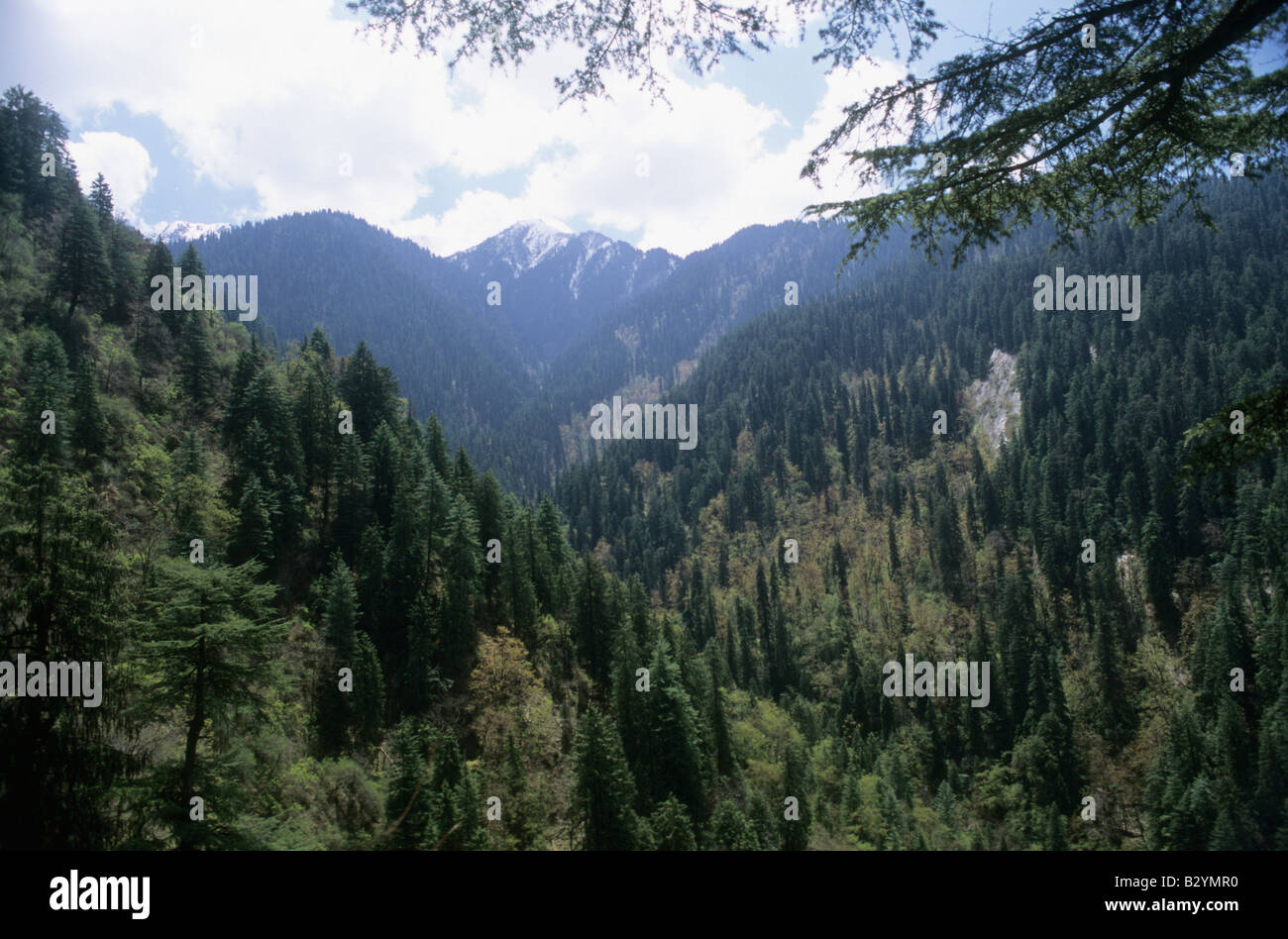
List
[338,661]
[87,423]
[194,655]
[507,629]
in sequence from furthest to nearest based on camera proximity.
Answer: [507,629]
[338,661]
[87,423]
[194,655]

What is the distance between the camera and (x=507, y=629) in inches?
1698

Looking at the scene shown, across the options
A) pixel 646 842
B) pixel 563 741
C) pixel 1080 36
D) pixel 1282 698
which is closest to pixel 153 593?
pixel 1080 36

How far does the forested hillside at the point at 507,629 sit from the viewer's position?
527 inches

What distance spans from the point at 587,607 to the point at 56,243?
5167 centimetres

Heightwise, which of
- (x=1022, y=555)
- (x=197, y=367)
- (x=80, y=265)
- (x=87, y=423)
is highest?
(x=80, y=265)

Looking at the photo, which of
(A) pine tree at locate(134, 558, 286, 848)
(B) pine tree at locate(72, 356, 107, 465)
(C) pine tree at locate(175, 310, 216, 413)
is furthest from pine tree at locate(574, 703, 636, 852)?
(C) pine tree at locate(175, 310, 216, 413)

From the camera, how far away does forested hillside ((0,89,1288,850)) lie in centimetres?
1339

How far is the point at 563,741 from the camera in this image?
125 feet

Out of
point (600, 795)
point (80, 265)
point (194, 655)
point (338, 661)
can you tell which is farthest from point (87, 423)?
point (600, 795)

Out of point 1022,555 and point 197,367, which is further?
point 1022,555

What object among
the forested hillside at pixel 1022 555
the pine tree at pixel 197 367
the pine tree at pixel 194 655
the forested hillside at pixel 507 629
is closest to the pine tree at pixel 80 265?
the forested hillside at pixel 507 629

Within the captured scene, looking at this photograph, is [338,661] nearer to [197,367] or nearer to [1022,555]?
[197,367]

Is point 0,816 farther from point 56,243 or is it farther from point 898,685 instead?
point 898,685
